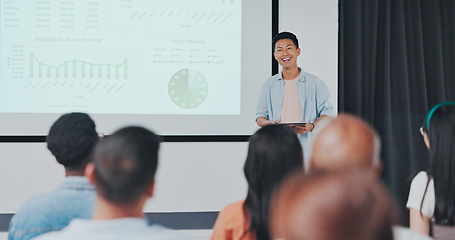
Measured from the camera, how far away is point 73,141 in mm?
1657

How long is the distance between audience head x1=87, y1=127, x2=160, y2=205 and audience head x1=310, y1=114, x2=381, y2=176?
417 millimetres

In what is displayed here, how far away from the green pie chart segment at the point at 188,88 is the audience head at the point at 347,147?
2.51 m

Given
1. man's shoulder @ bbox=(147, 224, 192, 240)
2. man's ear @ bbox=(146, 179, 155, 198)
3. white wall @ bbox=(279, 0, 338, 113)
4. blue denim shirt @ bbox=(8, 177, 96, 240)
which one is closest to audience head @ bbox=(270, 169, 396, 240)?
man's shoulder @ bbox=(147, 224, 192, 240)

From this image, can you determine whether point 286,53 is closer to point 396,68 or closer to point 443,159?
point 396,68

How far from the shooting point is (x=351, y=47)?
3.89 m

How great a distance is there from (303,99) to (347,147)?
7.97ft

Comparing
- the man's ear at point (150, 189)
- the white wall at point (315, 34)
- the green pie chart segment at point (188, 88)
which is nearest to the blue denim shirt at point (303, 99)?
the white wall at point (315, 34)

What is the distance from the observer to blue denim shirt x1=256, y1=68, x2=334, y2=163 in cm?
348

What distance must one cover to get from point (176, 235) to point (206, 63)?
272cm

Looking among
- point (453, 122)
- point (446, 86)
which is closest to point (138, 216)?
point (453, 122)

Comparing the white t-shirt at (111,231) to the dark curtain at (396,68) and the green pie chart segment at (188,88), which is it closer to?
the green pie chart segment at (188,88)

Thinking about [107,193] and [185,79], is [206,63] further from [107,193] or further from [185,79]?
[107,193]

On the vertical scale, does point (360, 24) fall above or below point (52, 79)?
above

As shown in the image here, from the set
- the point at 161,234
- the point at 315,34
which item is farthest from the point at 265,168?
the point at 315,34
